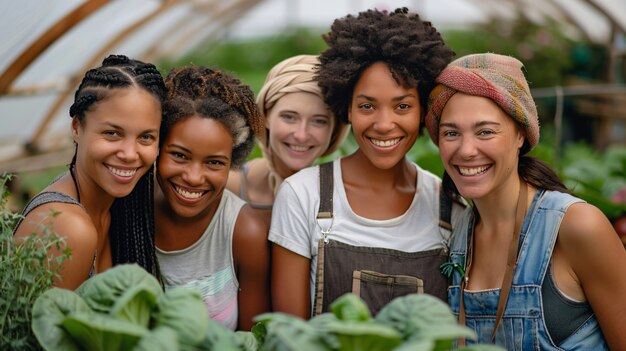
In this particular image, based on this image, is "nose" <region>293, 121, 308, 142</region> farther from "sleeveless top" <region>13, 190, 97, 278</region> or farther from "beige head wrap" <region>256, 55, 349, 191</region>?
"sleeveless top" <region>13, 190, 97, 278</region>

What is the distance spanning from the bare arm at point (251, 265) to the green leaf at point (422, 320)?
1.02 m

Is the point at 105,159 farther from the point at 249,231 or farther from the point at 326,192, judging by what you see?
the point at 326,192

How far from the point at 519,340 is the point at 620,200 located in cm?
235

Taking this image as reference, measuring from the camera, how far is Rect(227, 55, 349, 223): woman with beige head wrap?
9.37ft

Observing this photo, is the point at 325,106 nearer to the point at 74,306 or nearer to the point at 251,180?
the point at 251,180

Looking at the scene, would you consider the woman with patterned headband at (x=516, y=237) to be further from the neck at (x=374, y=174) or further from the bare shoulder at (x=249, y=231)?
the bare shoulder at (x=249, y=231)

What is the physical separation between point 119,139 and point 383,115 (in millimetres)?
878

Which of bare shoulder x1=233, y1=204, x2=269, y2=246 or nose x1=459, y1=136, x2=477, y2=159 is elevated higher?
nose x1=459, y1=136, x2=477, y2=159

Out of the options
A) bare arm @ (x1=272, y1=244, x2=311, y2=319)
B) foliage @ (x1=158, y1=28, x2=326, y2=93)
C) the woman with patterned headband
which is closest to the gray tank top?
the woman with patterned headband

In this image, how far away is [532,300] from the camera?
219cm

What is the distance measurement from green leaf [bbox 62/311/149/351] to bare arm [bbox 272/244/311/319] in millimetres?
1024

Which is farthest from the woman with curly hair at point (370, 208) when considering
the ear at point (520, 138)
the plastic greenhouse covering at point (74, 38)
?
the plastic greenhouse covering at point (74, 38)

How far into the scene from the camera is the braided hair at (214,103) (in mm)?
2389

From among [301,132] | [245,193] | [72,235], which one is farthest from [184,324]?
[245,193]
